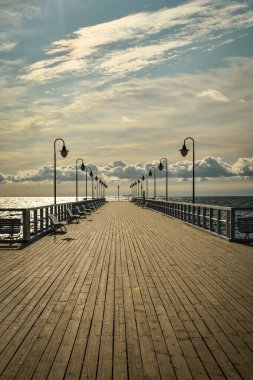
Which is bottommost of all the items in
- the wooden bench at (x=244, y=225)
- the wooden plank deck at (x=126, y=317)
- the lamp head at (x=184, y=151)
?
the wooden plank deck at (x=126, y=317)

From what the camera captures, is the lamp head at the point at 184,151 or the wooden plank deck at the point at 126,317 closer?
the wooden plank deck at the point at 126,317

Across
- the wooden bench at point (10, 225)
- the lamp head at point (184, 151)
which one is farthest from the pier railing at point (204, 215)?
the wooden bench at point (10, 225)

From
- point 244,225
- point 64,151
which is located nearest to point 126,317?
point 244,225

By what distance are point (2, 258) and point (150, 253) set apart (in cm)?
385

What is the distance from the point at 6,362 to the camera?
4.24 m

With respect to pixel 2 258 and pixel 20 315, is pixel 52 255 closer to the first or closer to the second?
pixel 2 258

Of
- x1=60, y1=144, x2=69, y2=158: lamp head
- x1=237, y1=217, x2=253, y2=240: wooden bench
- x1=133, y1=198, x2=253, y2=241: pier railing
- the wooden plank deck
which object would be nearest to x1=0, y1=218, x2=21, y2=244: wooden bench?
the wooden plank deck

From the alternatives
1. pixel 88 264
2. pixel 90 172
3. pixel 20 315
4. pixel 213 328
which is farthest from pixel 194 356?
pixel 90 172

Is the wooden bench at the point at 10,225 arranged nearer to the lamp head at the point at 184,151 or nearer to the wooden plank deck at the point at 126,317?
the wooden plank deck at the point at 126,317

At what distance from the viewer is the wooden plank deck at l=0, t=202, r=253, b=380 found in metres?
4.14

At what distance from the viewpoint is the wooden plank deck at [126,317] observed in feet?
13.6

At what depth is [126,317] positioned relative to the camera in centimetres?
573

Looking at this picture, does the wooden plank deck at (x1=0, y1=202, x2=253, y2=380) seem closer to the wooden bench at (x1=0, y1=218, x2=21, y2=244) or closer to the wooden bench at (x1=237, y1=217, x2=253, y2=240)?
the wooden bench at (x1=0, y1=218, x2=21, y2=244)

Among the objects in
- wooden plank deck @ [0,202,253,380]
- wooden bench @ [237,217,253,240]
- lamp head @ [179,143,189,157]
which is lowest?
wooden plank deck @ [0,202,253,380]
